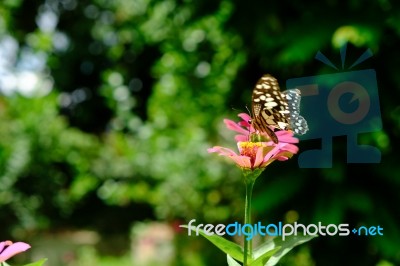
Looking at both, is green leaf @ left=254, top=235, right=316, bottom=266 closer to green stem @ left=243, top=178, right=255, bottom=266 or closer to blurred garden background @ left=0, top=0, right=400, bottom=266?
green stem @ left=243, top=178, right=255, bottom=266

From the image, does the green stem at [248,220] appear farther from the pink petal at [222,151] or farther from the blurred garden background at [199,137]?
the blurred garden background at [199,137]

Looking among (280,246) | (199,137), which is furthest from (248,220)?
(199,137)

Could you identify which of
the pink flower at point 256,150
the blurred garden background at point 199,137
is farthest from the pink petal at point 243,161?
the blurred garden background at point 199,137

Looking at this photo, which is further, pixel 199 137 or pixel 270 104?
pixel 199 137

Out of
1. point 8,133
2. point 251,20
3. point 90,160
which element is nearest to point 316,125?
point 251,20

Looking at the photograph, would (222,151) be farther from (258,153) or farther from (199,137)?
(199,137)

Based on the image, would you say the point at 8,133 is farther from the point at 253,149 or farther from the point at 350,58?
the point at 253,149

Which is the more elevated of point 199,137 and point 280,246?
point 199,137
